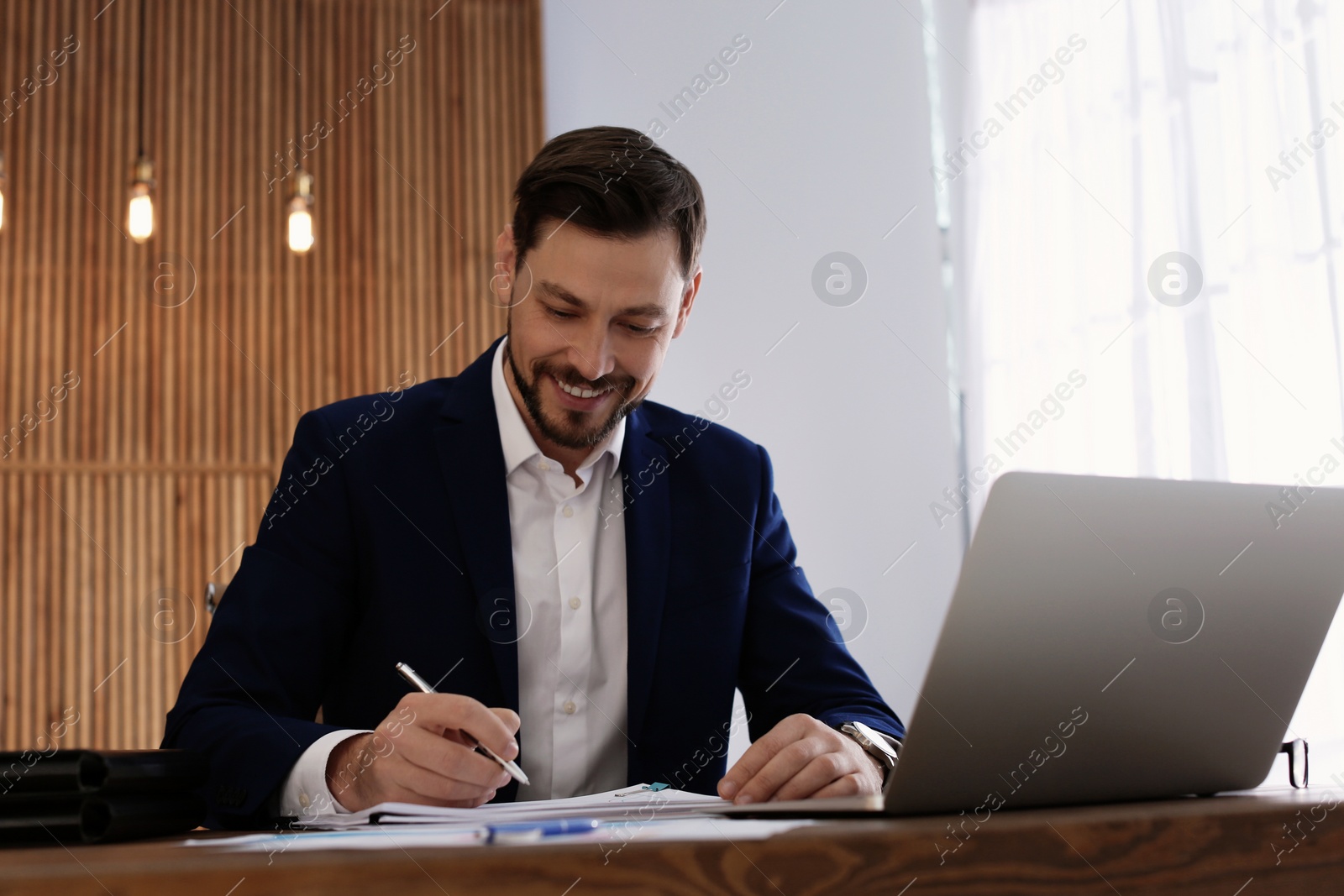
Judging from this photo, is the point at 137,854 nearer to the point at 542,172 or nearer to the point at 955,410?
the point at 542,172

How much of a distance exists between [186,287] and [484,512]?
4.21m

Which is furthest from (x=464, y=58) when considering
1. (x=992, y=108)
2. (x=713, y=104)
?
(x=992, y=108)

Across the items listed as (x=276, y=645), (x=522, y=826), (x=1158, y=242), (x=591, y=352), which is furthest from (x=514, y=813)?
(x=1158, y=242)

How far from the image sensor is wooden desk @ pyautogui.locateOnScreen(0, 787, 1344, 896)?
551 mm

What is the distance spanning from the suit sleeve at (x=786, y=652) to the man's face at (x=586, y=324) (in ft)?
1.15

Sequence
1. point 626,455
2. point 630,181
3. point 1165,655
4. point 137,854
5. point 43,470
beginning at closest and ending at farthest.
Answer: point 137,854 < point 1165,655 < point 630,181 < point 626,455 < point 43,470

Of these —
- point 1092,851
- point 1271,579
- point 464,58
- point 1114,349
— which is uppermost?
point 464,58

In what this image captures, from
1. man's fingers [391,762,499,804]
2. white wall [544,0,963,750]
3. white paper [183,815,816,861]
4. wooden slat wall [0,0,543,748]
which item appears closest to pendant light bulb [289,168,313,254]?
wooden slat wall [0,0,543,748]

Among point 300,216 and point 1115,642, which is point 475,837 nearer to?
point 1115,642

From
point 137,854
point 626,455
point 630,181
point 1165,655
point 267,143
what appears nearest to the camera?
point 137,854

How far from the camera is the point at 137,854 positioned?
0.61 metres

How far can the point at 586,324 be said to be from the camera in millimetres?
1744

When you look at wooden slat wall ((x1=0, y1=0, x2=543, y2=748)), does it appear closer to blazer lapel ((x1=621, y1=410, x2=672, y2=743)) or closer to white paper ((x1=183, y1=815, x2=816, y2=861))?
blazer lapel ((x1=621, y1=410, x2=672, y2=743))

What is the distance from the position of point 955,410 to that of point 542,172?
2469 mm
